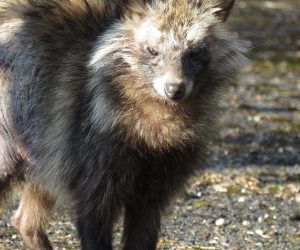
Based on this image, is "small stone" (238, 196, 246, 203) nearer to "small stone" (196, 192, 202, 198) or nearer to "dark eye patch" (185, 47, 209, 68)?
"small stone" (196, 192, 202, 198)

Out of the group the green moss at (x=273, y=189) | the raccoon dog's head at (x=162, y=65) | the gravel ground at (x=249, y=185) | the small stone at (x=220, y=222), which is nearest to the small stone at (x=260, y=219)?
the gravel ground at (x=249, y=185)

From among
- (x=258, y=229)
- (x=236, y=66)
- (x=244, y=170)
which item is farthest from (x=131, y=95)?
(x=244, y=170)

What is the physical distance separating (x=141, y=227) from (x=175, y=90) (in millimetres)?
1163

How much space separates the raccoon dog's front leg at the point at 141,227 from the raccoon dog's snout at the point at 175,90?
95 centimetres

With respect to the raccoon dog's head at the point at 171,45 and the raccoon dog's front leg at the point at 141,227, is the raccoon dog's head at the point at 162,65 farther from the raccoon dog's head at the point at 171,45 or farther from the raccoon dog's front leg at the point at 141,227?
the raccoon dog's front leg at the point at 141,227

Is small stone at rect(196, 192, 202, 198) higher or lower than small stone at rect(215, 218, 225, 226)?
lower

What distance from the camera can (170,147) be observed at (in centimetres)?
619

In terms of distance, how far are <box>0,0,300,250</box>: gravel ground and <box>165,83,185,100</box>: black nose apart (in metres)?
1.90

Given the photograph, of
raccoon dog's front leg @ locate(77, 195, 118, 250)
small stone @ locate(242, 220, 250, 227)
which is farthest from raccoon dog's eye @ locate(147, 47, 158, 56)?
small stone @ locate(242, 220, 250, 227)

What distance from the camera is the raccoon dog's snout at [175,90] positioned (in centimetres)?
574

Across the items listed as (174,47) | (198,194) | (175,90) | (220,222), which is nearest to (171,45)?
(174,47)

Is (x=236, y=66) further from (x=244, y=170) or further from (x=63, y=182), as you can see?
(x=244, y=170)

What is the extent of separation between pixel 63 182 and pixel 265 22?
15.0 meters

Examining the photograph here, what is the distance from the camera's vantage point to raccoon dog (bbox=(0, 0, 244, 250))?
6.00 metres
